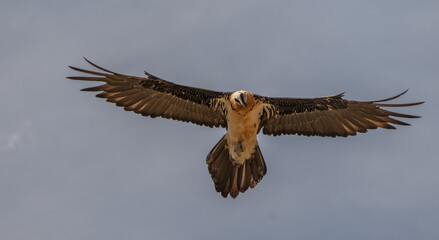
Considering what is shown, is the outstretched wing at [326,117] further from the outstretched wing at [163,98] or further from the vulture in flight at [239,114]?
the outstretched wing at [163,98]

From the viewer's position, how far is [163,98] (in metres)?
15.3

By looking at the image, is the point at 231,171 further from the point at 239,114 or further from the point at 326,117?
the point at 326,117

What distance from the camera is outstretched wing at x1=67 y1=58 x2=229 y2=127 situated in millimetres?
14984

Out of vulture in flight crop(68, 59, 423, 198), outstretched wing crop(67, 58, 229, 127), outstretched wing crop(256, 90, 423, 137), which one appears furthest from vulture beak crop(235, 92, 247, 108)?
outstretched wing crop(256, 90, 423, 137)

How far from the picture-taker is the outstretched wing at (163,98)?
49.2 feet

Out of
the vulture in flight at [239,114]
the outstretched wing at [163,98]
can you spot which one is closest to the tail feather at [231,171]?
the vulture in flight at [239,114]

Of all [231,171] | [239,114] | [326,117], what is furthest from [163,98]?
[326,117]

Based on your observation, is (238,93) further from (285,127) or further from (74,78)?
(74,78)

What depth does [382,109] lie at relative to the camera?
15.8 meters

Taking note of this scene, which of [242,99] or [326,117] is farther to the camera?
[326,117]

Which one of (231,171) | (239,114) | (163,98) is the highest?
(163,98)

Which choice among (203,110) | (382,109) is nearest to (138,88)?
(203,110)

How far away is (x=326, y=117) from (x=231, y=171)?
2797mm

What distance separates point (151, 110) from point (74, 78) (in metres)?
2.11
